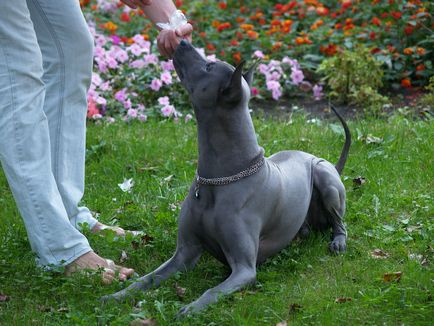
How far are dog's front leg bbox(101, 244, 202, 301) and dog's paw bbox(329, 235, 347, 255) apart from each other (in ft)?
2.61

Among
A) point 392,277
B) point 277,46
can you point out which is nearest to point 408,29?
point 277,46

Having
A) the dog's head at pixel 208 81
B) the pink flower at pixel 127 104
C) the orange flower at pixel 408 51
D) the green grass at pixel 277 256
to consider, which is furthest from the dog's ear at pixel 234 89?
the orange flower at pixel 408 51

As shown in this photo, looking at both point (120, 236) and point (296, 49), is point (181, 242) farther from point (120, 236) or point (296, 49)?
point (296, 49)

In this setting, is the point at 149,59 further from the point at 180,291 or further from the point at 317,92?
the point at 180,291

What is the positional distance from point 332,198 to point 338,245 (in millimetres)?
271

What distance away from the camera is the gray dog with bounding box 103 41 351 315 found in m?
4.00

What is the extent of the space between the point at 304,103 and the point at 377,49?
940 mm

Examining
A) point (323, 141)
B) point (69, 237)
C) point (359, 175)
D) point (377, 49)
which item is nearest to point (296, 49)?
point (377, 49)

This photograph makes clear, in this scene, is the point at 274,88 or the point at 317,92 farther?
the point at 317,92

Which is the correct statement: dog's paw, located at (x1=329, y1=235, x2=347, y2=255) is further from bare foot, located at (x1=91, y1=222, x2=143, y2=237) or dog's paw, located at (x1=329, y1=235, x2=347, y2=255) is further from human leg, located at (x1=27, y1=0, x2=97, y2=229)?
human leg, located at (x1=27, y1=0, x2=97, y2=229)

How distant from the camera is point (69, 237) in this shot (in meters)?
4.23

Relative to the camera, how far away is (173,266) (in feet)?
14.0

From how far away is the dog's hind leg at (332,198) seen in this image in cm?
475

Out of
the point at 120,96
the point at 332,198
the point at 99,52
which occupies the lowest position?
the point at 120,96
